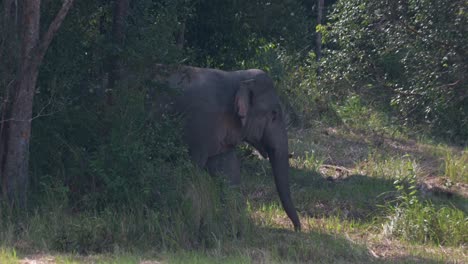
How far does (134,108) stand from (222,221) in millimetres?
1646

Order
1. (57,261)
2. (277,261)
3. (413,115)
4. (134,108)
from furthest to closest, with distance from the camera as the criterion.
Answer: (413,115) → (134,108) → (277,261) → (57,261)

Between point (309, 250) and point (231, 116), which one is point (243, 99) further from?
point (309, 250)

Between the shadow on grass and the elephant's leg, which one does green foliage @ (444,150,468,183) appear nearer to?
the elephant's leg

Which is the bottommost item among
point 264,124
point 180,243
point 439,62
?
point 180,243

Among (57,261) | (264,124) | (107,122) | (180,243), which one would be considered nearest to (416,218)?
(264,124)

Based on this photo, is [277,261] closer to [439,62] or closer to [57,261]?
[57,261]

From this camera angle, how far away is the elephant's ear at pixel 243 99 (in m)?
11.1

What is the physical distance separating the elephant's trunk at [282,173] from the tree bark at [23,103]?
3.38 metres

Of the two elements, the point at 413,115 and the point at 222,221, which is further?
the point at 413,115

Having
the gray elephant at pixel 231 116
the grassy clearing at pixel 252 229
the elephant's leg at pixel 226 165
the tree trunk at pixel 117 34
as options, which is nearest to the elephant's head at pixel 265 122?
the gray elephant at pixel 231 116

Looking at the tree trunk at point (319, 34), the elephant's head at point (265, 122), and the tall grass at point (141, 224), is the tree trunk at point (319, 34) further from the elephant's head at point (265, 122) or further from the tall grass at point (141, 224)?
the tall grass at point (141, 224)

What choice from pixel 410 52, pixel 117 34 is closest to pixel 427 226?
pixel 410 52

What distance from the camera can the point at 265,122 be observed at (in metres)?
11.5

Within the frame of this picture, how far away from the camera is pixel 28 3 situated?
9.20m
